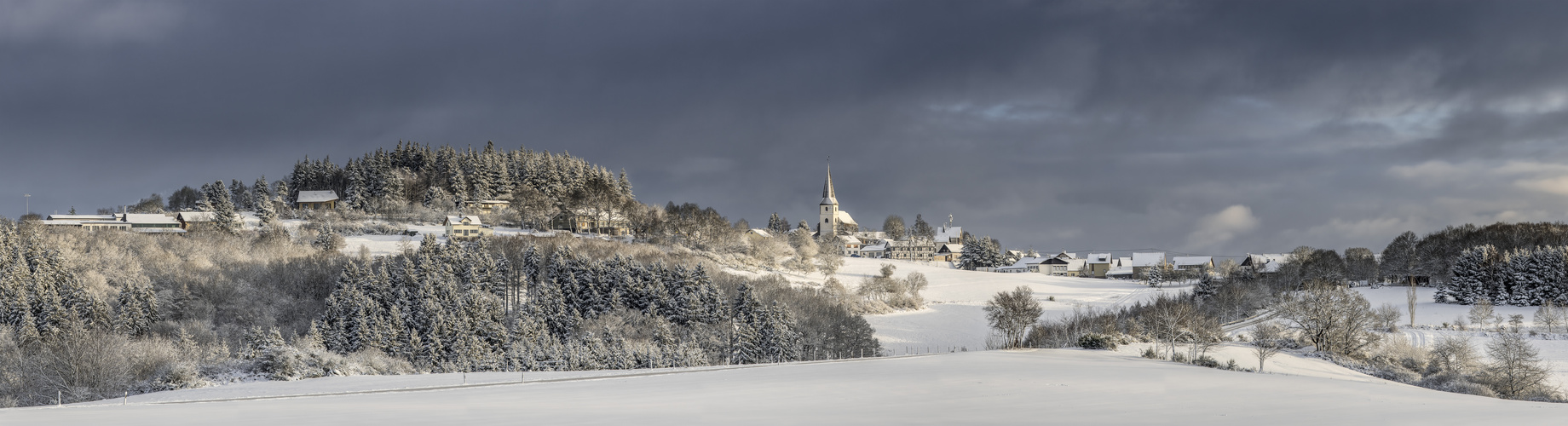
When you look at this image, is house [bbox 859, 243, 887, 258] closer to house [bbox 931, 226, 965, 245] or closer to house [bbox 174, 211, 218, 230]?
house [bbox 931, 226, 965, 245]

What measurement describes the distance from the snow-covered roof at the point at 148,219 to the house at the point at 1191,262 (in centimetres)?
13174

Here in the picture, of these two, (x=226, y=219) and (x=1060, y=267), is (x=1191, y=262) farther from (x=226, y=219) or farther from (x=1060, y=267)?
(x=226, y=219)

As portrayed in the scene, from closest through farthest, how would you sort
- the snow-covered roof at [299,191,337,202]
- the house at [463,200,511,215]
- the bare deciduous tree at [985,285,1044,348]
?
the bare deciduous tree at [985,285,1044,348]
the snow-covered roof at [299,191,337,202]
the house at [463,200,511,215]

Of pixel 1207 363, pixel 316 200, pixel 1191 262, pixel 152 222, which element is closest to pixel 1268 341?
pixel 1207 363

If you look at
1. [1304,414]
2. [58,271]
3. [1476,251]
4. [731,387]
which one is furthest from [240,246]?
[1476,251]

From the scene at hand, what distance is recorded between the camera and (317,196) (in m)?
113

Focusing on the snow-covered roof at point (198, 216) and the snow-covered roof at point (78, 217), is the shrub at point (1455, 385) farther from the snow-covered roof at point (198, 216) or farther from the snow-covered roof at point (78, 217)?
the snow-covered roof at point (78, 217)

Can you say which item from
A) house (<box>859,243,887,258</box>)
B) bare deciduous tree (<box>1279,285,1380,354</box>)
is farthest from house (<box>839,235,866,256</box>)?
bare deciduous tree (<box>1279,285,1380,354</box>)

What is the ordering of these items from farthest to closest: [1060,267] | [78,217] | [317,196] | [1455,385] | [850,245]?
[850,245] < [1060,267] < [317,196] < [78,217] < [1455,385]

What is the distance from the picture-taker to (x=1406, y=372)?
32812 mm

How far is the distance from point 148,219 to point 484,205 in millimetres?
37737

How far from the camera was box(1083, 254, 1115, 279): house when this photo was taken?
5084 inches

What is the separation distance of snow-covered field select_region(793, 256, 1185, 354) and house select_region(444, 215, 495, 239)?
1426 inches

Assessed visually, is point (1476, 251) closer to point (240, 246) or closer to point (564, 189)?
point (564, 189)
